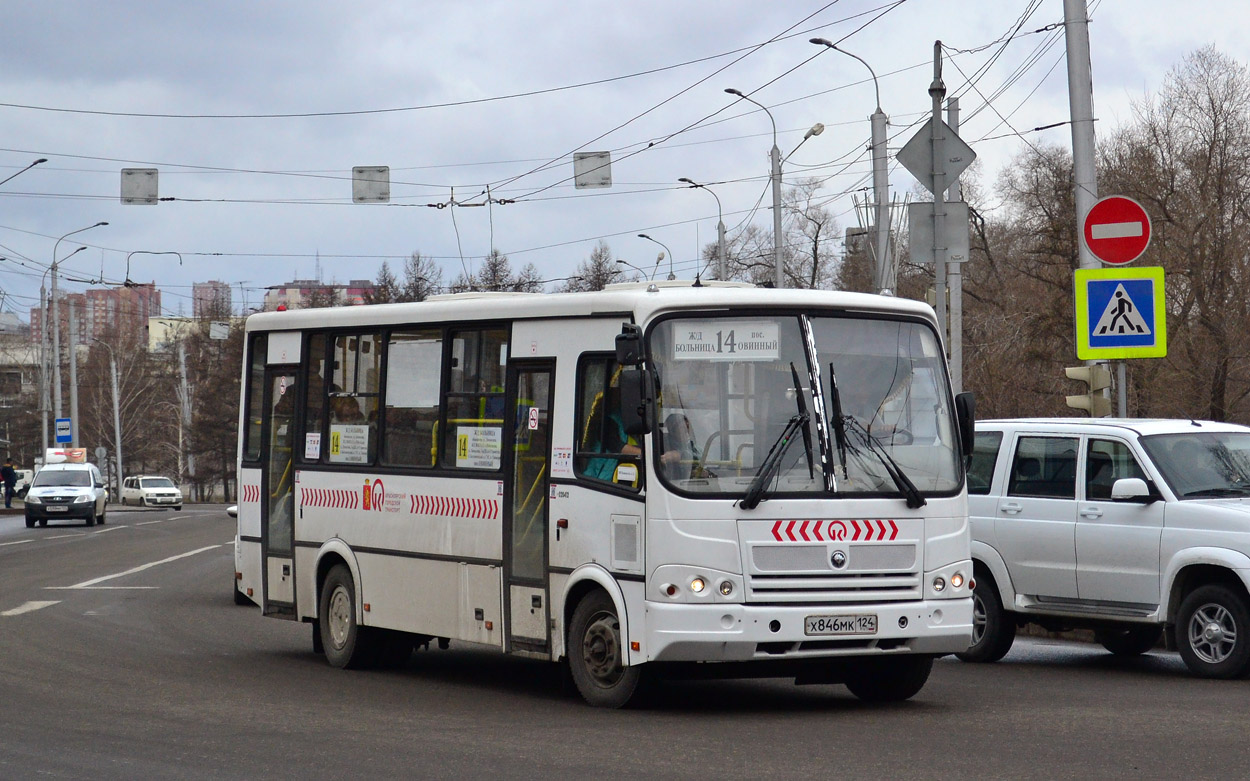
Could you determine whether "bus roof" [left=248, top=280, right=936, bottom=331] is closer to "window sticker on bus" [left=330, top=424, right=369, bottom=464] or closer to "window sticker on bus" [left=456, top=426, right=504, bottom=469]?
"window sticker on bus" [left=456, top=426, right=504, bottom=469]

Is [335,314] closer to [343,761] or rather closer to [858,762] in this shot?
[343,761]

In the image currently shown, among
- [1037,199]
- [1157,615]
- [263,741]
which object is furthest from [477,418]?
[1037,199]

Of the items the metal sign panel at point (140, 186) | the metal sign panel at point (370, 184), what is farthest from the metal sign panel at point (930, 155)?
the metal sign panel at point (140, 186)

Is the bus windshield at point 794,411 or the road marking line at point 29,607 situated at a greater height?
the bus windshield at point 794,411

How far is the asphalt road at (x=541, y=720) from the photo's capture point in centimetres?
821

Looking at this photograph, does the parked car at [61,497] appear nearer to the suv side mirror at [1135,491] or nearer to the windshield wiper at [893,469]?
the suv side mirror at [1135,491]

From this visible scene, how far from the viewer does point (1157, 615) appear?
12.2 metres

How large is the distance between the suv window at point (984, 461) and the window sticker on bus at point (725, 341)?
3.86 meters

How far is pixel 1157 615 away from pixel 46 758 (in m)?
7.58

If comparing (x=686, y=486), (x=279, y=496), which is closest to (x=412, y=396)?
(x=279, y=496)

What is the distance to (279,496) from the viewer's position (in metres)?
14.3

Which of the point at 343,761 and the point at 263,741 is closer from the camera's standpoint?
the point at 343,761

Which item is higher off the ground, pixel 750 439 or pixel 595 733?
pixel 750 439

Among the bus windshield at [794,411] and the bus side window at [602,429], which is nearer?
the bus windshield at [794,411]
